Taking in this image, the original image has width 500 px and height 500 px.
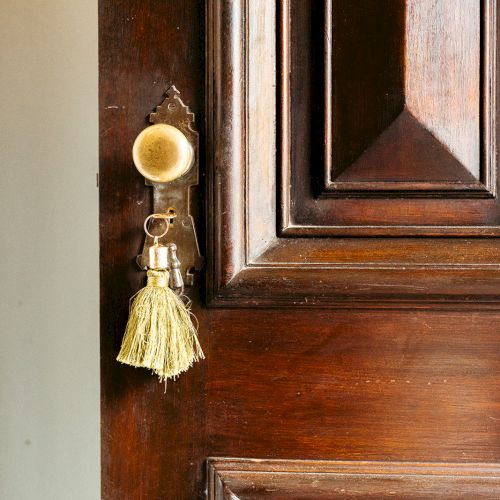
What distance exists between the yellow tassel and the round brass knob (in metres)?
0.08

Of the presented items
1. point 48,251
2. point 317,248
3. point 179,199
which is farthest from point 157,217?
point 48,251

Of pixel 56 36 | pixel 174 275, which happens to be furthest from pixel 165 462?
pixel 56 36

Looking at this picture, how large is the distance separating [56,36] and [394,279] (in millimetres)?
476

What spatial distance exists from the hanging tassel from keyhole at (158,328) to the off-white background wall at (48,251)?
223 millimetres

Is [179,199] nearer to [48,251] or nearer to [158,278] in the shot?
[158,278]

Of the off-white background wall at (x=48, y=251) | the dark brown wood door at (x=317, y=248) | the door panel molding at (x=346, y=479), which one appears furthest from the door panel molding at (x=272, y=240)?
the off-white background wall at (x=48, y=251)

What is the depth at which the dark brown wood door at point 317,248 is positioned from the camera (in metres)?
0.45

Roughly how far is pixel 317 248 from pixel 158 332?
0.15 meters

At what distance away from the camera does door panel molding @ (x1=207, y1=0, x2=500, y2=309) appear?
17.6 inches

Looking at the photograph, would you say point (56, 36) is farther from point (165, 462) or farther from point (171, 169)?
point (165, 462)

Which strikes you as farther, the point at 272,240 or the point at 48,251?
the point at 48,251

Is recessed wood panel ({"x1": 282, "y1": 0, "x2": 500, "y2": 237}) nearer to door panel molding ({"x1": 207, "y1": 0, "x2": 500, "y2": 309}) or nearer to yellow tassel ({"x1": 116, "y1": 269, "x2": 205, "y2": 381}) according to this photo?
door panel molding ({"x1": 207, "y1": 0, "x2": 500, "y2": 309})

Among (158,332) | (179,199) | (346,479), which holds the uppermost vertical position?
(179,199)

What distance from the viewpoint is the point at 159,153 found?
1.40 feet
